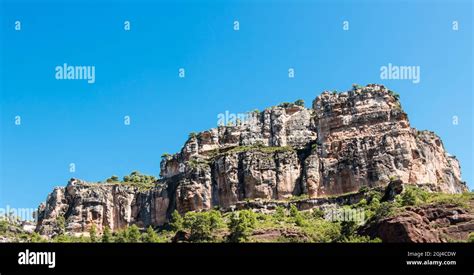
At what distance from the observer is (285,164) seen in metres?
133

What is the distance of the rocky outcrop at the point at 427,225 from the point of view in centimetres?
7512

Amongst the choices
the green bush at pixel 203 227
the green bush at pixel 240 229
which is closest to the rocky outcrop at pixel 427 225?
the green bush at pixel 240 229

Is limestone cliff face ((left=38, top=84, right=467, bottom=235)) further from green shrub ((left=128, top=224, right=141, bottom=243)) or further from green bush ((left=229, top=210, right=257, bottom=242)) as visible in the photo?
green bush ((left=229, top=210, right=257, bottom=242))

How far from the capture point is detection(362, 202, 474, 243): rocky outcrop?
75125mm

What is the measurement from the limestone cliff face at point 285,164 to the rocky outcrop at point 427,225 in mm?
35334

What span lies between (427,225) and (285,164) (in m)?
55.5

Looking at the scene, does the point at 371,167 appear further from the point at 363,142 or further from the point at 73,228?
the point at 73,228

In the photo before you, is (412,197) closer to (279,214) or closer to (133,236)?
(279,214)

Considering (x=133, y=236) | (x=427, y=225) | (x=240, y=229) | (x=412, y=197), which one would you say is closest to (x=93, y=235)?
(x=133, y=236)

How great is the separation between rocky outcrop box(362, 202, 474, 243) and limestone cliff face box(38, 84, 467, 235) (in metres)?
35.3

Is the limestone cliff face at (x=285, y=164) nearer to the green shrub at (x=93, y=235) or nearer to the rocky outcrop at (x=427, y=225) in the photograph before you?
the green shrub at (x=93, y=235)

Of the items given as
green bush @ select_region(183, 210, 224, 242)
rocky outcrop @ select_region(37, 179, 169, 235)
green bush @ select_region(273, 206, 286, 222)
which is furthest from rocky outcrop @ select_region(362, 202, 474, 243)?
rocky outcrop @ select_region(37, 179, 169, 235)
